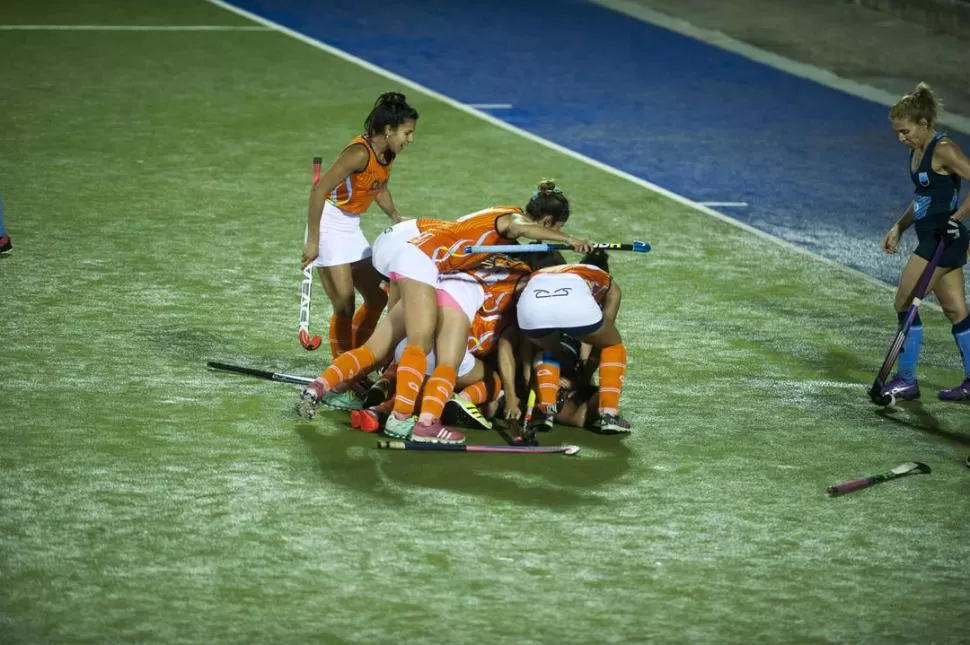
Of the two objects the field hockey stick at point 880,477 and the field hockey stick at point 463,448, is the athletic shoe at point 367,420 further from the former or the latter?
the field hockey stick at point 880,477

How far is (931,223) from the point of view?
896cm

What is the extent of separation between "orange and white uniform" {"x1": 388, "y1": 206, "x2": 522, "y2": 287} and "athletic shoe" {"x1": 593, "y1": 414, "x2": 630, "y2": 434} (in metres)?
1.05

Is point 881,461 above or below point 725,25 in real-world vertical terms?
below

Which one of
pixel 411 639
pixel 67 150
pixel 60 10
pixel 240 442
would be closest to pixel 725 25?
pixel 60 10

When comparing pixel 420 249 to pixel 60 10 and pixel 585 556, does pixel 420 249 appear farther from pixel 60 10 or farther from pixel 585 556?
pixel 60 10

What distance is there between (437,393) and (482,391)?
1.99ft

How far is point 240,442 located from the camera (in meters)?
7.96

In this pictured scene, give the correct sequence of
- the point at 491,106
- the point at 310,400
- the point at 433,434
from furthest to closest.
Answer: the point at 491,106
the point at 310,400
the point at 433,434

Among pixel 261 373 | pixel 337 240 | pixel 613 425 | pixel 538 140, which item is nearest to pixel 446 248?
pixel 337 240

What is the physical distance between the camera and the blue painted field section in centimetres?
1372

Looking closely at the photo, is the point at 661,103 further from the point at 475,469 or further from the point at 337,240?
the point at 475,469

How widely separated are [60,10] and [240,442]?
13909 mm

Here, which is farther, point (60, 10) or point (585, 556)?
point (60, 10)

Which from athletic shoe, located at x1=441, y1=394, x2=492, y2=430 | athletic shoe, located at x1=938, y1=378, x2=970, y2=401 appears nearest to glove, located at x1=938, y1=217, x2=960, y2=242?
athletic shoe, located at x1=938, y1=378, x2=970, y2=401
